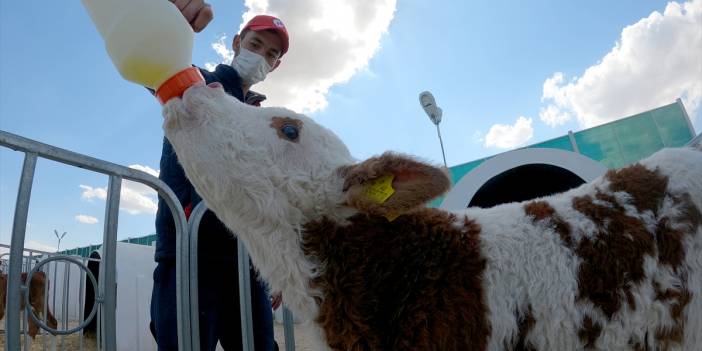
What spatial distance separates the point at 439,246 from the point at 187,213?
1.61 metres

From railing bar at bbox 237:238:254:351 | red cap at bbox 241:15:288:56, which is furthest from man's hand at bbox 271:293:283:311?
red cap at bbox 241:15:288:56

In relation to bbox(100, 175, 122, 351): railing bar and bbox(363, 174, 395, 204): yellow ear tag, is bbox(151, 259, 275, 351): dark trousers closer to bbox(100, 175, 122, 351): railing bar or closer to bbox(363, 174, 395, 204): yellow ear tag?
bbox(100, 175, 122, 351): railing bar

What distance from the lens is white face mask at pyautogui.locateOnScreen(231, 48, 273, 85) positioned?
8.91 feet

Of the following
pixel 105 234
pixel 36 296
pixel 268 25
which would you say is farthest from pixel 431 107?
pixel 36 296

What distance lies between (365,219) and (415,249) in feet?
0.76

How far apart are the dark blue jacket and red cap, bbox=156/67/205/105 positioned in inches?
25.0

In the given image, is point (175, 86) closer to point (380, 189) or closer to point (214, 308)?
point (380, 189)

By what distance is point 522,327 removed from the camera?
4.66 ft

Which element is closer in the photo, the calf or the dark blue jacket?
the dark blue jacket

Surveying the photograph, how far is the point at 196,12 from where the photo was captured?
2.10 m

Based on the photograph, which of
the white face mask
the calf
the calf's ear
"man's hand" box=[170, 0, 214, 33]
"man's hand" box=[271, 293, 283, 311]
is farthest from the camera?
the calf

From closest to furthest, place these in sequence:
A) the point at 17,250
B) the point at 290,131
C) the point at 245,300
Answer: the point at 17,250, the point at 290,131, the point at 245,300

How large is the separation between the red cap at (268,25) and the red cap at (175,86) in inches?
44.6

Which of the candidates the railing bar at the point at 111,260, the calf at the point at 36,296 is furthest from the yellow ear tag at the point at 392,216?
the calf at the point at 36,296
